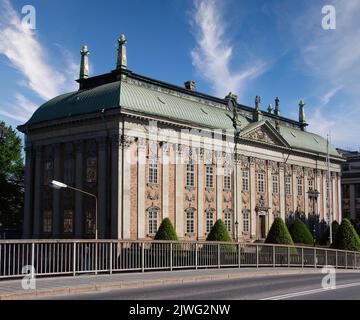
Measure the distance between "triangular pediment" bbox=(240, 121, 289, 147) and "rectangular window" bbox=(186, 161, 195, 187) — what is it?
749 centimetres

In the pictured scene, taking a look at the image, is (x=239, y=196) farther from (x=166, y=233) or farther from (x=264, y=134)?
(x=166, y=233)

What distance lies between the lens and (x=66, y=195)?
48.4 m

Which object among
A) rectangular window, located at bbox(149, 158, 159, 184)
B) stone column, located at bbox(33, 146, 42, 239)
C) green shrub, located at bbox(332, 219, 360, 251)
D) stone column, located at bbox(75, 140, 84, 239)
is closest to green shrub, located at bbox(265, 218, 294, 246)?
green shrub, located at bbox(332, 219, 360, 251)

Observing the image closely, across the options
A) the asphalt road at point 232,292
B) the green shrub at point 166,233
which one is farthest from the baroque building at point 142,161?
the asphalt road at point 232,292

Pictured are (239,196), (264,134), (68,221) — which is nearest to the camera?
(68,221)

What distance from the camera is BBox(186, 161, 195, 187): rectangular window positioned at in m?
50.7

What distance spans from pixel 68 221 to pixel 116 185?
21.3ft

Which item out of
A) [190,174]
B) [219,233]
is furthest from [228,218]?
[219,233]

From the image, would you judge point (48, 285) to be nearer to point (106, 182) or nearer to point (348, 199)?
point (106, 182)

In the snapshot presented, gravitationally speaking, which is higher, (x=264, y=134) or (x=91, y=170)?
(x=264, y=134)

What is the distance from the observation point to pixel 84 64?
5334 centimetres

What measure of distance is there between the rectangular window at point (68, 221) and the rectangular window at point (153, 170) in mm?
7211
